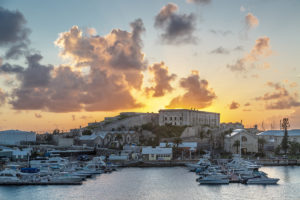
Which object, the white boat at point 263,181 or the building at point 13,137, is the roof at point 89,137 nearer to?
the building at point 13,137

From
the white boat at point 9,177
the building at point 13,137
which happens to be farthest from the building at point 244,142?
the building at point 13,137

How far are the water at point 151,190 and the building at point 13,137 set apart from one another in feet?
153

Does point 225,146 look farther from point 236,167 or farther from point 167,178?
point 167,178

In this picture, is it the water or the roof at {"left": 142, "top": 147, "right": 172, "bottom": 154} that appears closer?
the water

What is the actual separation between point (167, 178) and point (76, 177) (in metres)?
12.1

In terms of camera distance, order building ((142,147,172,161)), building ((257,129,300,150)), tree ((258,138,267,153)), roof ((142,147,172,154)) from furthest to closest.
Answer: building ((257,129,300,150)) < tree ((258,138,267,153)) < roof ((142,147,172,154)) < building ((142,147,172,161))

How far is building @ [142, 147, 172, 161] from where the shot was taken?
73250 mm

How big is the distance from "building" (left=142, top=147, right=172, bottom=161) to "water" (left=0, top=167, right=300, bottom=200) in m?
19.3

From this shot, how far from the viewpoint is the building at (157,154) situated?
7325 centimetres

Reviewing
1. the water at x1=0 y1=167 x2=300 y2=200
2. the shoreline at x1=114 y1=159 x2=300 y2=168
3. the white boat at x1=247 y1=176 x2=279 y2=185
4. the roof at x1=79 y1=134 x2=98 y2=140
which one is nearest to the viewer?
the water at x1=0 y1=167 x2=300 y2=200

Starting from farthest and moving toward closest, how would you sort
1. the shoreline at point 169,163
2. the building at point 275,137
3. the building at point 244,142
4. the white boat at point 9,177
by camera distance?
the building at point 275,137
the building at point 244,142
the shoreline at point 169,163
the white boat at point 9,177

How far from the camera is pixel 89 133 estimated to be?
103812mm

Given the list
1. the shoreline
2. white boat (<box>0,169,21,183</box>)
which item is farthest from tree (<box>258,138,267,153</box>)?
white boat (<box>0,169,21,183</box>)

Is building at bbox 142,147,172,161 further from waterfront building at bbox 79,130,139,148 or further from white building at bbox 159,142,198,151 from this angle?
waterfront building at bbox 79,130,139,148
